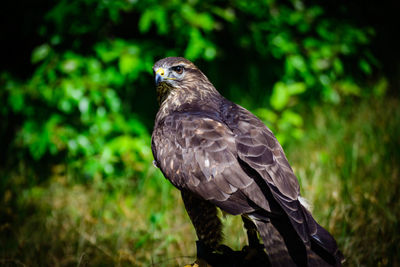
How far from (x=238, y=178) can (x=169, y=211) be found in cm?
163

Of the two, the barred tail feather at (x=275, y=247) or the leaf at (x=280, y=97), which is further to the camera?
the leaf at (x=280, y=97)

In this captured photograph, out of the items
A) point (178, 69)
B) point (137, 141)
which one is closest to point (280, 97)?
point (178, 69)

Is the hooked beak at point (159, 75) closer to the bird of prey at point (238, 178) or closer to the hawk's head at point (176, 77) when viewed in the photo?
the hawk's head at point (176, 77)

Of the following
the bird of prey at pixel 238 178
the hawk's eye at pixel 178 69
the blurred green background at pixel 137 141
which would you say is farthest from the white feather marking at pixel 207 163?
the blurred green background at pixel 137 141

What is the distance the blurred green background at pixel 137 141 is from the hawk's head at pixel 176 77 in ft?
2.17

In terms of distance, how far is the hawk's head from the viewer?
7.72ft

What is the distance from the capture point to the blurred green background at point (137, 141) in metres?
2.74

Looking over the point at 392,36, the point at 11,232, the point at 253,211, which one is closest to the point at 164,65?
the point at 253,211

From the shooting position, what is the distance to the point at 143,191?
3.41 meters

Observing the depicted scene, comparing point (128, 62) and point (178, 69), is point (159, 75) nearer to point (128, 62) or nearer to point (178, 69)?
point (178, 69)

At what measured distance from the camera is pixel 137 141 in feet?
10.8

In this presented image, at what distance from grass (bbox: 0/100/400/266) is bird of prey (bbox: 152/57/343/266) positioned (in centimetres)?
69

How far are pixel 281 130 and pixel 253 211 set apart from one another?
1.94 metres

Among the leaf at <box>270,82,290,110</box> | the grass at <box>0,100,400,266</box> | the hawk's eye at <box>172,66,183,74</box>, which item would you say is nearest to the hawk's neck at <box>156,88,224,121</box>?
the hawk's eye at <box>172,66,183,74</box>
